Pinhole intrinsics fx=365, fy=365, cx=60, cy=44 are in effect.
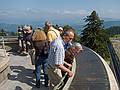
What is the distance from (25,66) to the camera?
43.8 ft

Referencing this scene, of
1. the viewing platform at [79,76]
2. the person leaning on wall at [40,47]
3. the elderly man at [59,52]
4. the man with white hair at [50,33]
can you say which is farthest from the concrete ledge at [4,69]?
the elderly man at [59,52]

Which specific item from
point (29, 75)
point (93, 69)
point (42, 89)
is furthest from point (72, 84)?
point (29, 75)

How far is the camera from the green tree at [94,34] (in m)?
62.7

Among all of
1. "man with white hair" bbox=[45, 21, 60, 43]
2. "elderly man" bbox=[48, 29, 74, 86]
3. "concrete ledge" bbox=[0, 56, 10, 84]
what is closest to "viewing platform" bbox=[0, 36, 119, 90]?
"concrete ledge" bbox=[0, 56, 10, 84]

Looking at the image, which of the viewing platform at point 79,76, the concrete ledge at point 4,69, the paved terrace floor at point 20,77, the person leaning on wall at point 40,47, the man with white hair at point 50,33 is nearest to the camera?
the viewing platform at point 79,76

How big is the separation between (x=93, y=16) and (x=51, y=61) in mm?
56280

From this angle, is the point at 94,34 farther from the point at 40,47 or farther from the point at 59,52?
the point at 59,52

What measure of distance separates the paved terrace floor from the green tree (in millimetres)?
48460

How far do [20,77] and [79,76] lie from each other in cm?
396

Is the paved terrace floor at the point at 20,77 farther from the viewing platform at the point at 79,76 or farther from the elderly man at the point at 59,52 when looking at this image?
the elderly man at the point at 59,52

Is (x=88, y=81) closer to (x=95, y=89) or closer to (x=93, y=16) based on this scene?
(x=95, y=89)

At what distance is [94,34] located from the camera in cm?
6512

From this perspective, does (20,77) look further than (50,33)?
Yes

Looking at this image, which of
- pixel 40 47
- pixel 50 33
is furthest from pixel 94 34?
pixel 40 47
